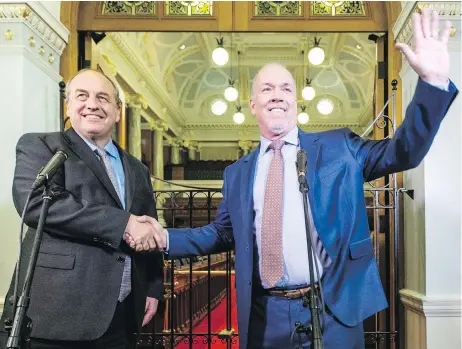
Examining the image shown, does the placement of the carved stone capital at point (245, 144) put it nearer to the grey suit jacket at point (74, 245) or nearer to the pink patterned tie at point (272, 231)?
the grey suit jacket at point (74, 245)

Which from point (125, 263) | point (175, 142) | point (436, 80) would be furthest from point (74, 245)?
point (175, 142)

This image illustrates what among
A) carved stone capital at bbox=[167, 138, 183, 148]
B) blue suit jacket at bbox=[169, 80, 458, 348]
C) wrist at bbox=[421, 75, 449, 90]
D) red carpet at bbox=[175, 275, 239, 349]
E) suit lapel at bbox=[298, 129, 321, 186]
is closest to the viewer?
wrist at bbox=[421, 75, 449, 90]

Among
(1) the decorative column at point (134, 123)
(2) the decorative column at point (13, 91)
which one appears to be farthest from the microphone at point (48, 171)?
(1) the decorative column at point (134, 123)

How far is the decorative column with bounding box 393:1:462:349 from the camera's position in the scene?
12.1 feet

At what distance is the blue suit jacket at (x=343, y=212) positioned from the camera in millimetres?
2145

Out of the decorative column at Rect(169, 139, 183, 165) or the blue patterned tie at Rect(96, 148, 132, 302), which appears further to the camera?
the decorative column at Rect(169, 139, 183, 165)

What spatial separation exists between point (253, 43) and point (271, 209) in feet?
47.9

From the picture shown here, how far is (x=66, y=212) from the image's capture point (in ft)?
7.62

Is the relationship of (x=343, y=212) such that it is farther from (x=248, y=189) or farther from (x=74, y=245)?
(x=74, y=245)

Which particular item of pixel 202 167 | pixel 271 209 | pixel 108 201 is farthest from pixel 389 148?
pixel 202 167

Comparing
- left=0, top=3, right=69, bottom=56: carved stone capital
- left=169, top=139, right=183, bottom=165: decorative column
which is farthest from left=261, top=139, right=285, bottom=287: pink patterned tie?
left=169, top=139, right=183, bottom=165: decorative column

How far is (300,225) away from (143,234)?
2.30 feet

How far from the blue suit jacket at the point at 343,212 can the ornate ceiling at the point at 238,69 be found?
8456 millimetres

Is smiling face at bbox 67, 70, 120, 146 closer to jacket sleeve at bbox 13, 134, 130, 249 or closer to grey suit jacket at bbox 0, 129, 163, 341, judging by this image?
grey suit jacket at bbox 0, 129, 163, 341
